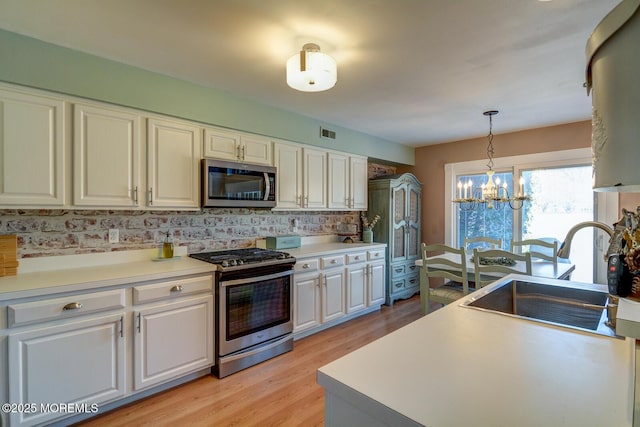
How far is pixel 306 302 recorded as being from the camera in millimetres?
3205

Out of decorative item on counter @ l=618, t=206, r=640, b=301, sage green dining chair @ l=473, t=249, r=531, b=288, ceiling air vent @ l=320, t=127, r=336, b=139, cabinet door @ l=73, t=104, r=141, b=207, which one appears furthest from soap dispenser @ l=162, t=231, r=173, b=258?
decorative item on counter @ l=618, t=206, r=640, b=301

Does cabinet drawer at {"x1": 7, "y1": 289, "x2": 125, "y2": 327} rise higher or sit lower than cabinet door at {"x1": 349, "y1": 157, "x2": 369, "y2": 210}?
lower

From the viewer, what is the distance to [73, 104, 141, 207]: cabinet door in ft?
6.99

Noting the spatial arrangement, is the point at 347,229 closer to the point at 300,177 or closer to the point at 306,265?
the point at 300,177

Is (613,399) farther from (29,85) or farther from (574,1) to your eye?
(29,85)

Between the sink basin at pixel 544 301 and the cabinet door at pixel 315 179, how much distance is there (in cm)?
219

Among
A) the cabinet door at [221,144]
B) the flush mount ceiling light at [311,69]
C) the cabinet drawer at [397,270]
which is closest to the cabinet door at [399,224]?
the cabinet drawer at [397,270]

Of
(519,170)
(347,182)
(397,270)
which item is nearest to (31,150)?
(347,182)

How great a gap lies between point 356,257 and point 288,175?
1.28 meters

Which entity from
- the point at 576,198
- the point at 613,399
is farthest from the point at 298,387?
the point at 576,198

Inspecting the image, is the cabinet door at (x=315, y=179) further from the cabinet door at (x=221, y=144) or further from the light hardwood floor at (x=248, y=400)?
the light hardwood floor at (x=248, y=400)

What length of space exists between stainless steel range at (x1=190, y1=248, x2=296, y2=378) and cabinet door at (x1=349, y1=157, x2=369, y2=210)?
159 cm

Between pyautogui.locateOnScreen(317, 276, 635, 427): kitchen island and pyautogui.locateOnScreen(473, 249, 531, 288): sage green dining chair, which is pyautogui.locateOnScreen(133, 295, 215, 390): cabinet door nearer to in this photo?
pyautogui.locateOnScreen(317, 276, 635, 427): kitchen island

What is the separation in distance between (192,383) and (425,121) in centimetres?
350
